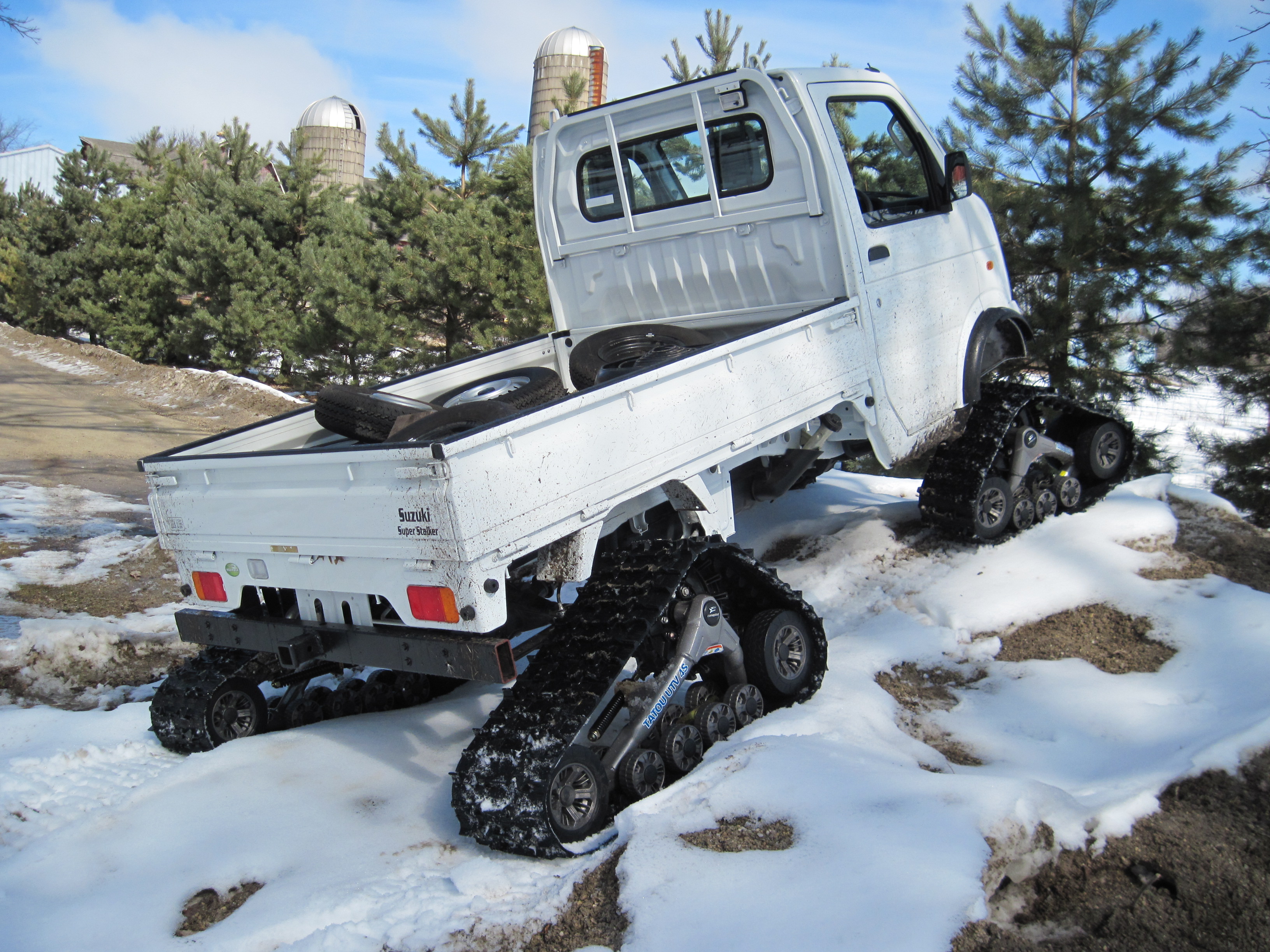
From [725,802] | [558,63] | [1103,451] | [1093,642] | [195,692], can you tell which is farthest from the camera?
[558,63]

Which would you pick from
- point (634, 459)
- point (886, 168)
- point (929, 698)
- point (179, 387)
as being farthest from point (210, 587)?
point (179, 387)

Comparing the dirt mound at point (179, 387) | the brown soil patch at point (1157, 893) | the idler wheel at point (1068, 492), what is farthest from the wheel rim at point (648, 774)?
the dirt mound at point (179, 387)

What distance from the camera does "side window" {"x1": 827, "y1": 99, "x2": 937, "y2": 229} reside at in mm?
5414

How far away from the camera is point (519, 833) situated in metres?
3.25

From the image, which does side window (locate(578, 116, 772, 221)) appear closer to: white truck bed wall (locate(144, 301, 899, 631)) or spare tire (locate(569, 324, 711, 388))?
spare tire (locate(569, 324, 711, 388))

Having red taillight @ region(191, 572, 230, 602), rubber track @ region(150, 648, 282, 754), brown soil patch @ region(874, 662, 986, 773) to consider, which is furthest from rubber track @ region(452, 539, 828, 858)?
rubber track @ region(150, 648, 282, 754)

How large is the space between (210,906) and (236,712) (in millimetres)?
1409

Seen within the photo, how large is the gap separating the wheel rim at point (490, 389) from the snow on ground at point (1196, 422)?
5.54m

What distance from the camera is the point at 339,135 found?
96.3ft

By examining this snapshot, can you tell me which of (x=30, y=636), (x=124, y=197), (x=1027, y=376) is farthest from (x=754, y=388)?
(x=124, y=197)

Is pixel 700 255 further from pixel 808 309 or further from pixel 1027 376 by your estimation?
pixel 1027 376

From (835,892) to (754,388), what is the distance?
2264 mm

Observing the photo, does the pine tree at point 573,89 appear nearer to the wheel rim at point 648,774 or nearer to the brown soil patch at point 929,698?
the brown soil patch at point 929,698

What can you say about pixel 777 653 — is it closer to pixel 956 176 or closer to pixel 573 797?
pixel 573 797
